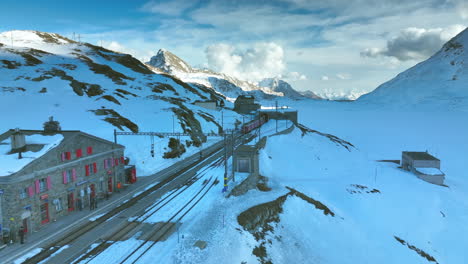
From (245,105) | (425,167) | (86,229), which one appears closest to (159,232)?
(86,229)

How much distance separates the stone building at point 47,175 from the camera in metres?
24.2

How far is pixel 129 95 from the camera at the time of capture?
308 feet

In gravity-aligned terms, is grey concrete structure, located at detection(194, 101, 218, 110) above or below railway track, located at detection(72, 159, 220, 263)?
above

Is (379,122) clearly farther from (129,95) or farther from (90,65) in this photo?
(90,65)

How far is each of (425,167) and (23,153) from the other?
75.4 metres

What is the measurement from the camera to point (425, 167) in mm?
63812

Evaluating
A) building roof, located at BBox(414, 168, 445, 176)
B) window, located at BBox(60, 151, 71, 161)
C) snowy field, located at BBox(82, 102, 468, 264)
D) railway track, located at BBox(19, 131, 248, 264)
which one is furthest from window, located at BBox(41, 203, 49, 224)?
building roof, located at BBox(414, 168, 445, 176)

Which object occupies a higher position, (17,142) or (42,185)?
(17,142)

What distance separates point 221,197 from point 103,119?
129 ft

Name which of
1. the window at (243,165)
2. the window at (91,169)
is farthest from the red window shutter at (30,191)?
the window at (243,165)

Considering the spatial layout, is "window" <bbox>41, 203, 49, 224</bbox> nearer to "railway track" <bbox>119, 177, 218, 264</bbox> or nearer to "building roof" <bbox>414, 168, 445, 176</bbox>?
"railway track" <bbox>119, 177, 218, 264</bbox>

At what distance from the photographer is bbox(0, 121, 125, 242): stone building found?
2424 cm

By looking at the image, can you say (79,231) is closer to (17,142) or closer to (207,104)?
(17,142)

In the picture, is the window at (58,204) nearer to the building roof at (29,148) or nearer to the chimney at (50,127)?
the building roof at (29,148)
